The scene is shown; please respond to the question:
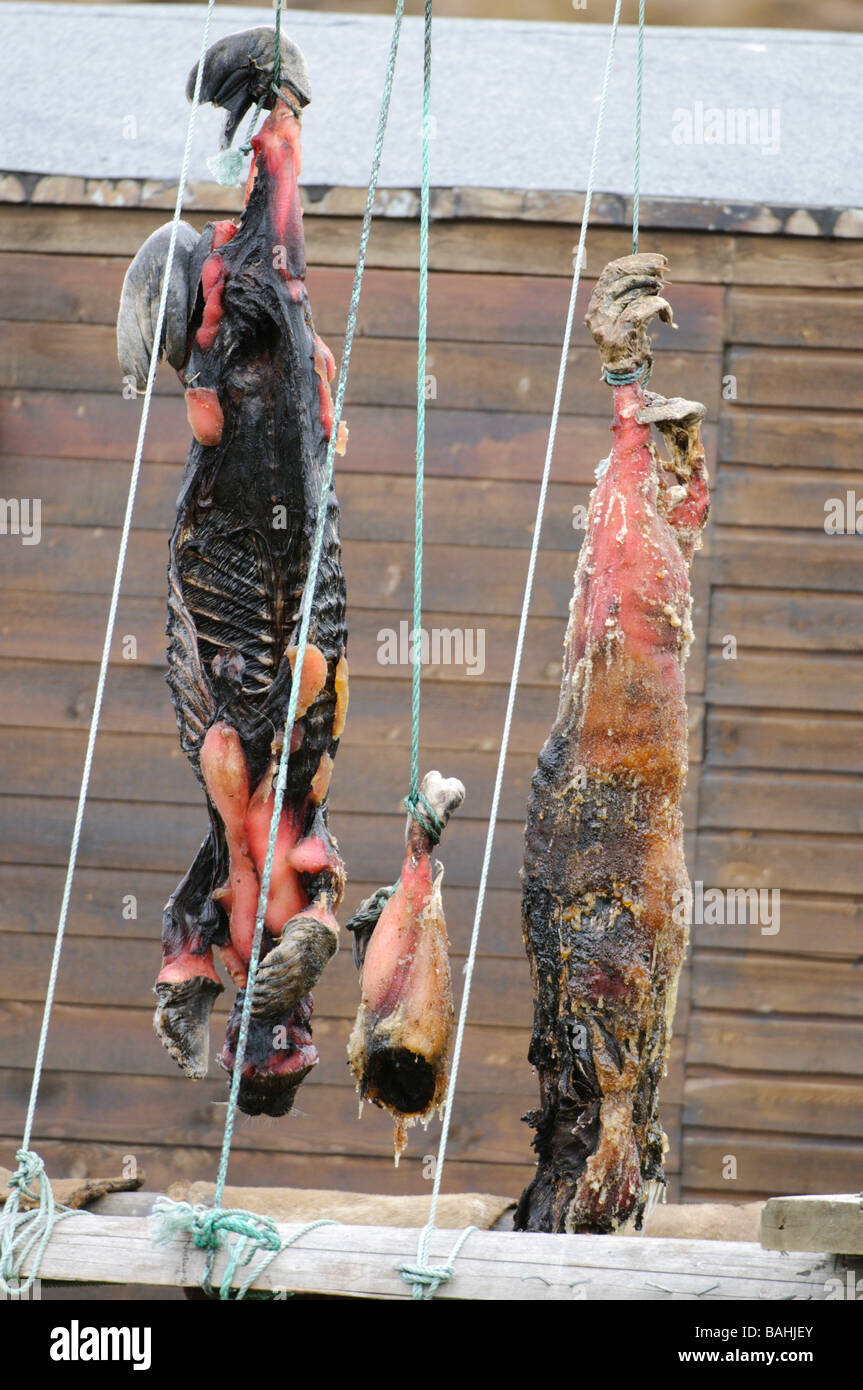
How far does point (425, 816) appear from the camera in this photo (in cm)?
320

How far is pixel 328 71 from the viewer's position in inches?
245

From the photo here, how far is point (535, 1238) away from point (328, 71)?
4800 mm

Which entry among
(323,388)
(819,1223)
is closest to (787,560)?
(323,388)

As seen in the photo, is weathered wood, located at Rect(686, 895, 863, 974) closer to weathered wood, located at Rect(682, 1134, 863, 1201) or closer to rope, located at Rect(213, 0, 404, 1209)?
weathered wood, located at Rect(682, 1134, 863, 1201)

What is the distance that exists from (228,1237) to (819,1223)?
0.99m

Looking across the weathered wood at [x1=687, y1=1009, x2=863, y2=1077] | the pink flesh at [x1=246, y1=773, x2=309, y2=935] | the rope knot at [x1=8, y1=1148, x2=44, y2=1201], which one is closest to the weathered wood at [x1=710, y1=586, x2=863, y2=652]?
the weathered wood at [x1=687, y1=1009, x2=863, y2=1077]

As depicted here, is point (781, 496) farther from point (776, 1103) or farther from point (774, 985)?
point (776, 1103)

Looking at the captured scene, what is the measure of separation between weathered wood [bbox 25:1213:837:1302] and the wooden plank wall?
289cm

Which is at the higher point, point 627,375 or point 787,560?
point 787,560

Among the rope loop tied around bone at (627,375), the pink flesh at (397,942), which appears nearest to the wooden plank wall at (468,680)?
the rope loop tied around bone at (627,375)

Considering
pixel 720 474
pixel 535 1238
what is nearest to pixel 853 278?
pixel 720 474

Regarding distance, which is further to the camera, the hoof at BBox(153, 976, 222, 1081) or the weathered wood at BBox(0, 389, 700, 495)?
the weathered wood at BBox(0, 389, 700, 495)

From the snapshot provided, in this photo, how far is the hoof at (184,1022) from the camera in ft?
11.1

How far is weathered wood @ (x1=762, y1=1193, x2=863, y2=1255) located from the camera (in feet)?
8.78
